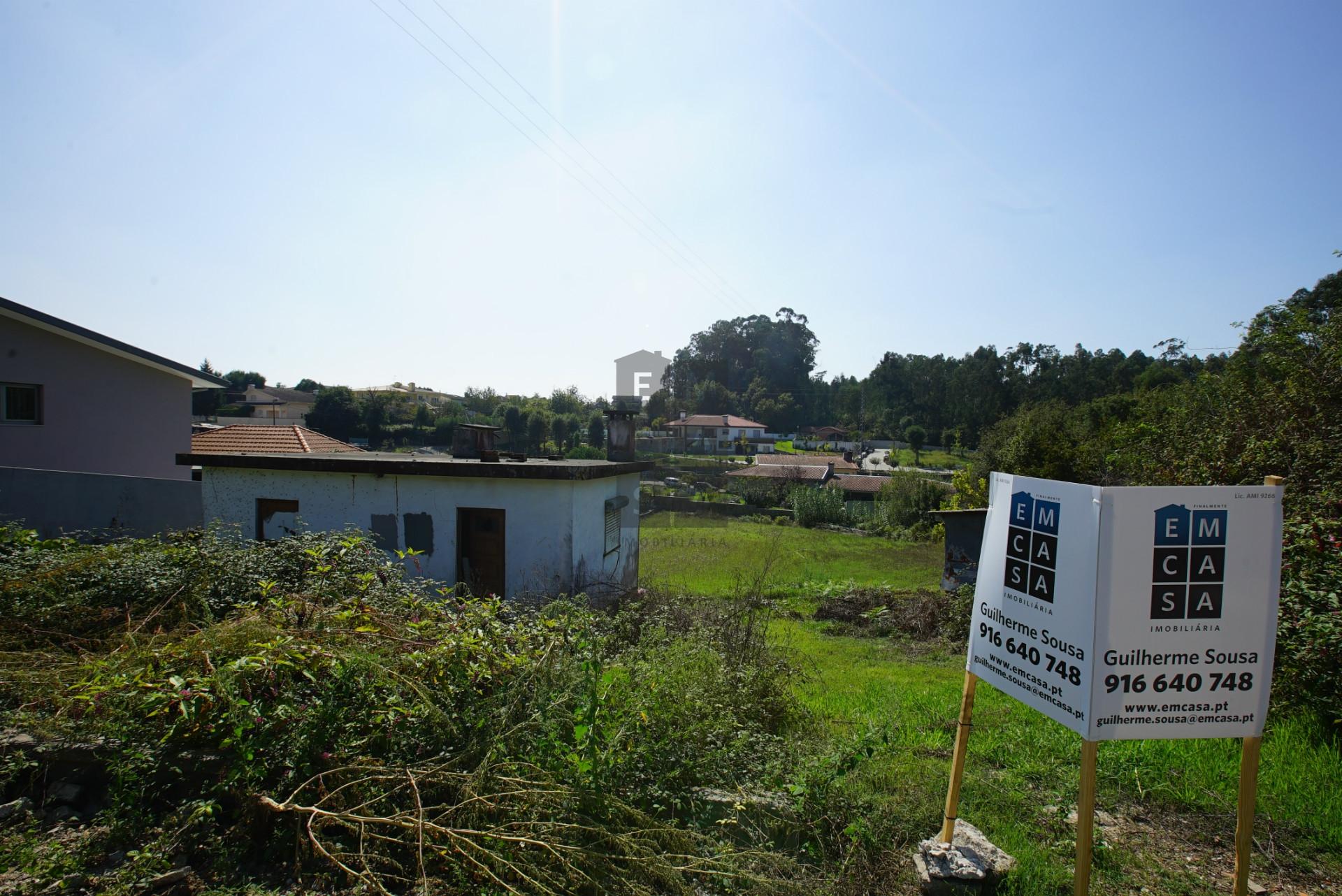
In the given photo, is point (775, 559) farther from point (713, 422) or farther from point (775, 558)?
point (713, 422)

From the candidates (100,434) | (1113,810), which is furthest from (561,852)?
(100,434)

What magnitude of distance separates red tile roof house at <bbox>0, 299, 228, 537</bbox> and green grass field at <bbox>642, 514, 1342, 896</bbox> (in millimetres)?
11536

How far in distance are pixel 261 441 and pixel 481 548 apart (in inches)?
399

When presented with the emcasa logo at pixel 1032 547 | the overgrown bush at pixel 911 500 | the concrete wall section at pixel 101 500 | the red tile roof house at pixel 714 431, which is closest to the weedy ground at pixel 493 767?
the emcasa logo at pixel 1032 547

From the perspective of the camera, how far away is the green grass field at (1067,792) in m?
3.37

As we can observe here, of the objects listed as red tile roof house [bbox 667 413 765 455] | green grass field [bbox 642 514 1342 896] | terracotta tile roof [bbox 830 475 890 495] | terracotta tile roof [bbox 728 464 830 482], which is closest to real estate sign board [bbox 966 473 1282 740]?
green grass field [bbox 642 514 1342 896]

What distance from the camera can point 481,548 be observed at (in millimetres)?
10055

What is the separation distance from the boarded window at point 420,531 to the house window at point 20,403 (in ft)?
37.4

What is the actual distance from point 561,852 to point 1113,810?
3.29m

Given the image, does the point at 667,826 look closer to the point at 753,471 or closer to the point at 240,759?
Result: the point at 240,759

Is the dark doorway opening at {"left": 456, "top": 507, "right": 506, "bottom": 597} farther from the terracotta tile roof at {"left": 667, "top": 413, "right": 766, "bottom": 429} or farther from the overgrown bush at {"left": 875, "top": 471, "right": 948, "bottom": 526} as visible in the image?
the terracotta tile roof at {"left": 667, "top": 413, "right": 766, "bottom": 429}

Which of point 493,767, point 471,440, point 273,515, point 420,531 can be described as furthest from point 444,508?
point 493,767

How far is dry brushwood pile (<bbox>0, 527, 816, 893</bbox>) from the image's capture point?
300cm

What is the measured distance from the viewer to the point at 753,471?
144ft
